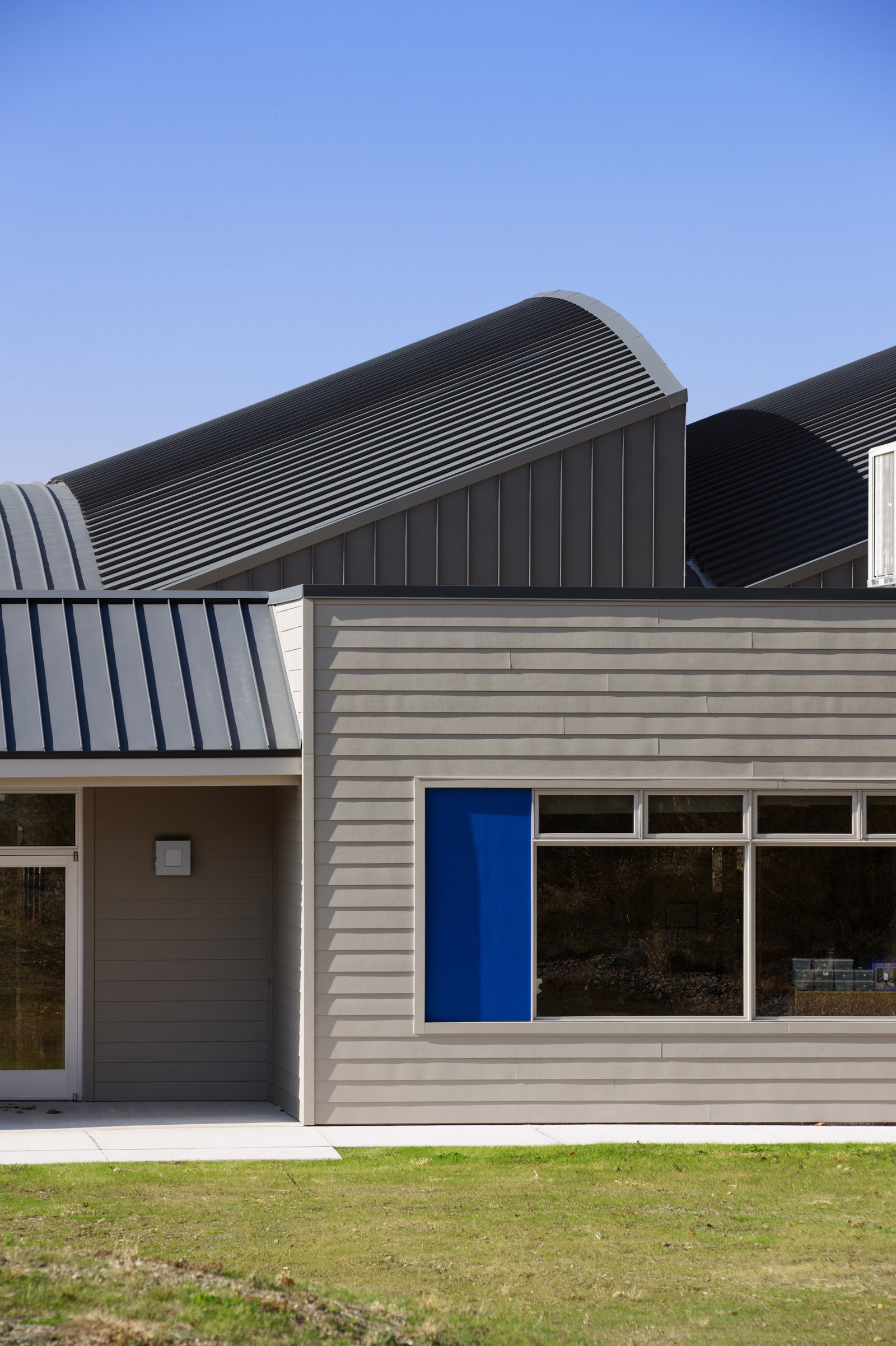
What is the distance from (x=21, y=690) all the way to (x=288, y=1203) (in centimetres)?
430

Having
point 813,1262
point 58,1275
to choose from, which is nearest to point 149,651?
point 58,1275

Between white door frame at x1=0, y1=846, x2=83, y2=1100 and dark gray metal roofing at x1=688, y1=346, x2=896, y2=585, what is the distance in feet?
25.8

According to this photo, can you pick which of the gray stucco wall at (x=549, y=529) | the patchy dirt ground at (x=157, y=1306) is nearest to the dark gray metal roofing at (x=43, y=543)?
the gray stucco wall at (x=549, y=529)

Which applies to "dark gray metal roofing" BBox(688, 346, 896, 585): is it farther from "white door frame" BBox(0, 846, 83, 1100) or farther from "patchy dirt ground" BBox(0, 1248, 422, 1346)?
"patchy dirt ground" BBox(0, 1248, 422, 1346)

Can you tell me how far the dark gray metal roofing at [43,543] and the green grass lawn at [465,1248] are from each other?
22.2 feet

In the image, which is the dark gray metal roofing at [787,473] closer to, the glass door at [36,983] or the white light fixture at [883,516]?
the white light fixture at [883,516]

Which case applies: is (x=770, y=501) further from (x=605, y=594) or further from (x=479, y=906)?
(x=479, y=906)

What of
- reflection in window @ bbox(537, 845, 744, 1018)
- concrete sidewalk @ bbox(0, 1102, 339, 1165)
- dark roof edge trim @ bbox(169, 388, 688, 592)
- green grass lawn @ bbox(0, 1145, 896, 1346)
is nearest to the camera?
green grass lawn @ bbox(0, 1145, 896, 1346)

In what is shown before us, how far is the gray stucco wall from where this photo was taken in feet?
45.0

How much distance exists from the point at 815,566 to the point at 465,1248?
950 centimetres

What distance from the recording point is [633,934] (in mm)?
10000

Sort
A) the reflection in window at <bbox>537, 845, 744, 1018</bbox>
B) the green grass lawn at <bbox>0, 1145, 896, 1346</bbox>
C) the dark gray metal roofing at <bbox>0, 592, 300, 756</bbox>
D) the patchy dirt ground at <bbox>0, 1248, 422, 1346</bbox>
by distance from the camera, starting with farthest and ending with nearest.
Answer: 1. the reflection in window at <bbox>537, 845, 744, 1018</bbox>
2. the dark gray metal roofing at <bbox>0, 592, 300, 756</bbox>
3. the green grass lawn at <bbox>0, 1145, 896, 1346</bbox>
4. the patchy dirt ground at <bbox>0, 1248, 422, 1346</bbox>

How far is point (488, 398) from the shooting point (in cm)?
1645

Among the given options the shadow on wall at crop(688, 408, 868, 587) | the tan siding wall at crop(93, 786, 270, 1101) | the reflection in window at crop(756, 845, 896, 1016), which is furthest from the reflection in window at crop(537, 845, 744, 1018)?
the shadow on wall at crop(688, 408, 868, 587)
